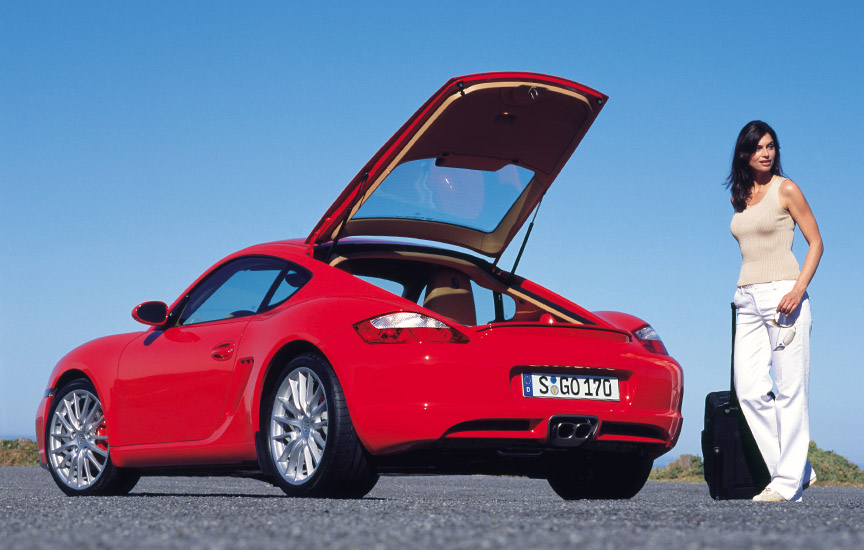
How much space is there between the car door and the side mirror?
0.08 m

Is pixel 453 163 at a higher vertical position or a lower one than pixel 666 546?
higher

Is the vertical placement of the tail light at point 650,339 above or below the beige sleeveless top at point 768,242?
below

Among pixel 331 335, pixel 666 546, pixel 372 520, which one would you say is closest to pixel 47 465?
pixel 331 335

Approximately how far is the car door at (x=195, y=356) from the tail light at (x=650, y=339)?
192 cm

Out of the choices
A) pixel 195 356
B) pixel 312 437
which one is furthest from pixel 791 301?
pixel 195 356

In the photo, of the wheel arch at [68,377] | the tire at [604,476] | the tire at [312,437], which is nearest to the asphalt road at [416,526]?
the tire at [312,437]

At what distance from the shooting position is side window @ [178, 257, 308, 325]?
5773 millimetres

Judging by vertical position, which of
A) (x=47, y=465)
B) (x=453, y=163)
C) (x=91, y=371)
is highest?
(x=453, y=163)

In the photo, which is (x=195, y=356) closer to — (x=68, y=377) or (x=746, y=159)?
(x=68, y=377)

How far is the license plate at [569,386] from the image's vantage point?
5.00m

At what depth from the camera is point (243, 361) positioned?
5.52m

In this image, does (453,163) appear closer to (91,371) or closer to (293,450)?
(293,450)

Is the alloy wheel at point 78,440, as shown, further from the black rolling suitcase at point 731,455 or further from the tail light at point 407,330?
the black rolling suitcase at point 731,455

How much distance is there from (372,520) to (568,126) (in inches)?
129
